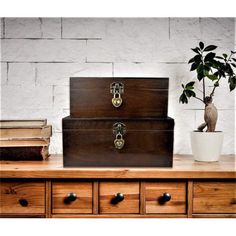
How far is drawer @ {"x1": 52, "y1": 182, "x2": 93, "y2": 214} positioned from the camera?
6.27ft

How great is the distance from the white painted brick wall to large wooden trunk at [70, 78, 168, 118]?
497 millimetres

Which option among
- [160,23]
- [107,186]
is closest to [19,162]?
[107,186]

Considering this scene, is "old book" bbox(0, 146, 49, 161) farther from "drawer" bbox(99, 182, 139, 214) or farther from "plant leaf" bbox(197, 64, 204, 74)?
"plant leaf" bbox(197, 64, 204, 74)

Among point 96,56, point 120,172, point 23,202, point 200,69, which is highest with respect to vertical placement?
point 96,56

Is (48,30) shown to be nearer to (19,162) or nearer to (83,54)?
(83,54)

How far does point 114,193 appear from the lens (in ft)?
6.26

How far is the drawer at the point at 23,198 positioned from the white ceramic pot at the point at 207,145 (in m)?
0.82

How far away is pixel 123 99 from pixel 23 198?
2.22ft

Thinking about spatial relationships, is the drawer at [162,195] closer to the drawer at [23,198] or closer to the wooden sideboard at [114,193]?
the wooden sideboard at [114,193]

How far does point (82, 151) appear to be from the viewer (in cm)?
200

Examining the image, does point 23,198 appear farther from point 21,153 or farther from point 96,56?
point 96,56

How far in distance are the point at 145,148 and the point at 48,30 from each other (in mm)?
1044

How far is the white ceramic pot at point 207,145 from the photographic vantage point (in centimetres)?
211

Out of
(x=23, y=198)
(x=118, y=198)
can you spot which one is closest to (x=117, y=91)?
(x=118, y=198)
